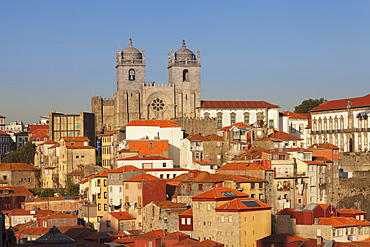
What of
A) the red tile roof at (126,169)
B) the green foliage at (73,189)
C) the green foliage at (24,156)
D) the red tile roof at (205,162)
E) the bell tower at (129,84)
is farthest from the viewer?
the green foliage at (24,156)

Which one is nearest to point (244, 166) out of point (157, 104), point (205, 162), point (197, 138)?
point (205, 162)

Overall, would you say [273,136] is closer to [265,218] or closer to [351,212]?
[351,212]

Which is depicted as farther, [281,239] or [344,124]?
[344,124]

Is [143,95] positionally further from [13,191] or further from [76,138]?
[13,191]

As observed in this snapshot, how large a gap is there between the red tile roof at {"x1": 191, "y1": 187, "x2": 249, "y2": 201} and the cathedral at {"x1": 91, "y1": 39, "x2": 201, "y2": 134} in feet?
141

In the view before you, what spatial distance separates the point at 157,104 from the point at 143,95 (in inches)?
86.4

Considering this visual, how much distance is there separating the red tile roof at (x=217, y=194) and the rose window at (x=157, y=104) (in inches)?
1722

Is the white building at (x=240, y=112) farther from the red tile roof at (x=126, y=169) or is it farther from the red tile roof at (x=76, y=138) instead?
the red tile roof at (x=126, y=169)

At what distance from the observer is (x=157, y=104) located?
121062mm

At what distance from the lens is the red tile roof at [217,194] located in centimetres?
7481

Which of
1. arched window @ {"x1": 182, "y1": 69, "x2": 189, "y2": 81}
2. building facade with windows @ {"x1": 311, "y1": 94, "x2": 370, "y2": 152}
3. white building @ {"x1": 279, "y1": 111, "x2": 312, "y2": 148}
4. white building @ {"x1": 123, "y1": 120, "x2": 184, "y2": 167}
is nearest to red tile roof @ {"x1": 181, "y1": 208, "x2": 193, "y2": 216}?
white building @ {"x1": 123, "y1": 120, "x2": 184, "y2": 167}

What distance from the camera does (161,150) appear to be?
329ft

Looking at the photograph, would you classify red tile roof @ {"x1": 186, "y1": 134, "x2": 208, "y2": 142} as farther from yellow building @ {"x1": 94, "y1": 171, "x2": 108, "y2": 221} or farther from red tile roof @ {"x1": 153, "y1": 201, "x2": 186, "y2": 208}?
red tile roof @ {"x1": 153, "y1": 201, "x2": 186, "y2": 208}

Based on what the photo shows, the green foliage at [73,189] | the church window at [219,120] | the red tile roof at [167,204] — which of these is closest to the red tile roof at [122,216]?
the red tile roof at [167,204]
